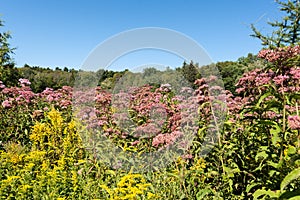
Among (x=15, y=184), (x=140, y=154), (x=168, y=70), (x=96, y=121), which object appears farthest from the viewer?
(x=168, y=70)

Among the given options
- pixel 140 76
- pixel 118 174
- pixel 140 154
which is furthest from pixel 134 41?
pixel 118 174

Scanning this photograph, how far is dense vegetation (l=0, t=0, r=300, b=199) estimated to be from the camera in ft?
8.11

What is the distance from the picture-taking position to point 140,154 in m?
3.83

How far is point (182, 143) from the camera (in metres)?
3.29

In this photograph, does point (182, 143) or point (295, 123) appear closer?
point (295, 123)

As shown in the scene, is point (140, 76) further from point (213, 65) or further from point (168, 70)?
point (213, 65)

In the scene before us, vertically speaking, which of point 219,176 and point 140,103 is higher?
point 140,103

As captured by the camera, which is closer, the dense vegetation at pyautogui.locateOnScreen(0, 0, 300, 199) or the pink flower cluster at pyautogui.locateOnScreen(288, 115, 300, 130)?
the pink flower cluster at pyautogui.locateOnScreen(288, 115, 300, 130)

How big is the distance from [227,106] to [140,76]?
7.69ft

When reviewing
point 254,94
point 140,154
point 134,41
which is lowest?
point 140,154

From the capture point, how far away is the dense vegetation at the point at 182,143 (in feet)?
8.11

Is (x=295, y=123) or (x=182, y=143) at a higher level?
(x=295, y=123)

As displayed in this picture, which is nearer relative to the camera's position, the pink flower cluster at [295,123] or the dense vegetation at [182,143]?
the pink flower cluster at [295,123]

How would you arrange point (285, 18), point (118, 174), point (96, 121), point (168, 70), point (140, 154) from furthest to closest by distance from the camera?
point (285, 18)
point (168, 70)
point (96, 121)
point (140, 154)
point (118, 174)
